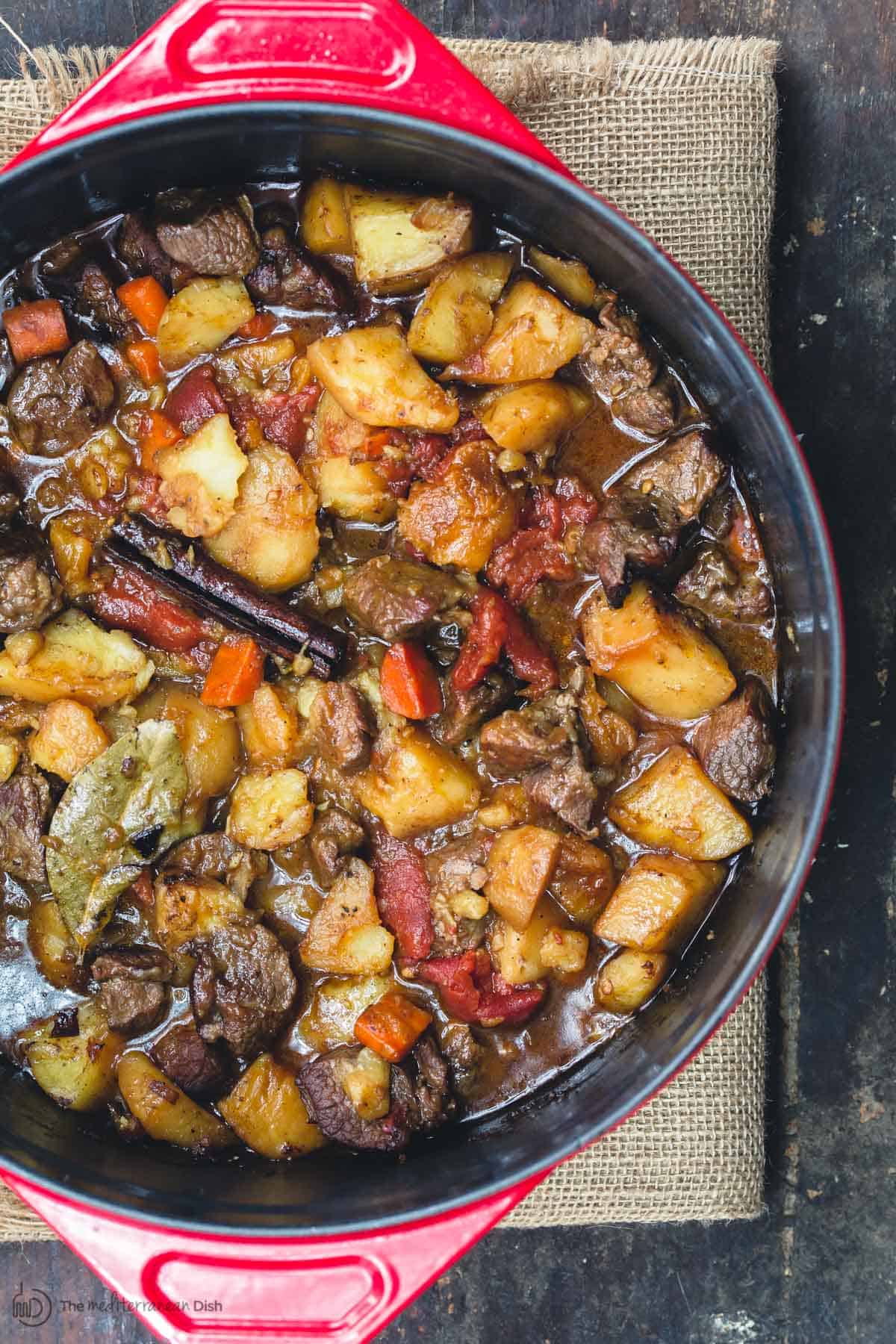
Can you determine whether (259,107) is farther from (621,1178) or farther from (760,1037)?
(621,1178)

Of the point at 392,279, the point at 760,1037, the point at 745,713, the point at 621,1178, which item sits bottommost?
the point at 621,1178

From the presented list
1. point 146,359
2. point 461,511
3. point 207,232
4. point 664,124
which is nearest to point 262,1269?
point 461,511

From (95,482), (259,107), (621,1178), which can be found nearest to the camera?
(259,107)

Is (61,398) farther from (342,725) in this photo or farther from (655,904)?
(655,904)

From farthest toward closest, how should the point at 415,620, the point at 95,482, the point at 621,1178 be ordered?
1. the point at 621,1178
2. the point at 95,482
3. the point at 415,620

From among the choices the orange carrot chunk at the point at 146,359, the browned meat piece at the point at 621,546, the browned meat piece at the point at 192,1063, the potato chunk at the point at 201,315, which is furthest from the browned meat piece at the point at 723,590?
the browned meat piece at the point at 192,1063

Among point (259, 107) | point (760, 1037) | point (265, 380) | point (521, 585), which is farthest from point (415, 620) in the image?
point (760, 1037)

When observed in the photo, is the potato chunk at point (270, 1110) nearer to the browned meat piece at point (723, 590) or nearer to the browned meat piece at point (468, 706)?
the browned meat piece at point (468, 706)

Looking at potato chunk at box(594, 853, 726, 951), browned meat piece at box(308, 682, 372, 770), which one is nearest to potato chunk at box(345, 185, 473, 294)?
browned meat piece at box(308, 682, 372, 770)
